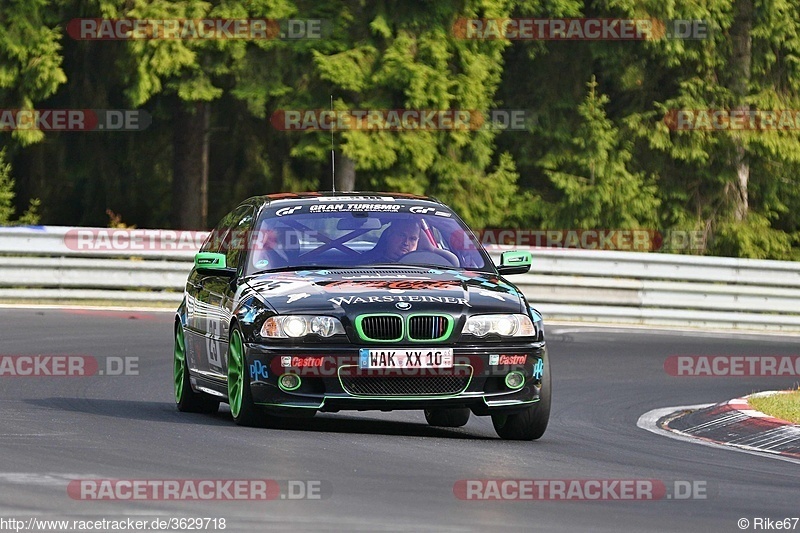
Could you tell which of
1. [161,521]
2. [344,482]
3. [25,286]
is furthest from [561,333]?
[161,521]

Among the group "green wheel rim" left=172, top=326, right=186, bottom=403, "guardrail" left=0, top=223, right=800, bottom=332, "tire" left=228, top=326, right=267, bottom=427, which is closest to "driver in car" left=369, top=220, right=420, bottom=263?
"tire" left=228, top=326, right=267, bottom=427

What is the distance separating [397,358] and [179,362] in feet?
9.56

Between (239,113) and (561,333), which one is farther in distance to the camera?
(239,113)

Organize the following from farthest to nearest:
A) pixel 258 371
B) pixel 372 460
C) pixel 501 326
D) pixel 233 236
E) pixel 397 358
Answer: pixel 233 236
pixel 501 326
pixel 258 371
pixel 397 358
pixel 372 460

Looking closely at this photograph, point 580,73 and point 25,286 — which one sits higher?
point 580,73

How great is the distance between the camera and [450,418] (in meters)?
12.1

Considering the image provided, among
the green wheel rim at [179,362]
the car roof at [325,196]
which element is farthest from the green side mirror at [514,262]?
the green wheel rim at [179,362]

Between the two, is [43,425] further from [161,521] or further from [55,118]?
[55,118]

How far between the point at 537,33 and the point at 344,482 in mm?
22502

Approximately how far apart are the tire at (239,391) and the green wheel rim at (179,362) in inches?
59.1

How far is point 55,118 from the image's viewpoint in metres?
29.2

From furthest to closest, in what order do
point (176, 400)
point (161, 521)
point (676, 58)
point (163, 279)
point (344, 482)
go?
point (676, 58) → point (163, 279) → point (176, 400) → point (344, 482) → point (161, 521)

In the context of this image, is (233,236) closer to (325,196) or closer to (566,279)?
(325,196)

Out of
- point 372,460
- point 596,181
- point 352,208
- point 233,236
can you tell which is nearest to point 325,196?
point 352,208
